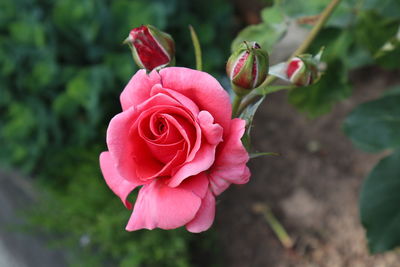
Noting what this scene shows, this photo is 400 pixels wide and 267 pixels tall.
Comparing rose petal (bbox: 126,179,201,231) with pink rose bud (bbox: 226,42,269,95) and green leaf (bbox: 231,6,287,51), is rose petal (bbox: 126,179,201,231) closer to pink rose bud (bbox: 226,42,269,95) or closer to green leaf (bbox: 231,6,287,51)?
pink rose bud (bbox: 226,42,269,95)

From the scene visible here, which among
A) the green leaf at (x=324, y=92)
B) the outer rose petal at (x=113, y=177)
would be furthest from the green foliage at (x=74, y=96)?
the outer rose petal at (x=113, y=177)

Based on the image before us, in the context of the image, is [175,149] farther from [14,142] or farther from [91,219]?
[14,142]

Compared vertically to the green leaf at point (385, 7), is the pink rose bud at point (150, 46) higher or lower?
higher

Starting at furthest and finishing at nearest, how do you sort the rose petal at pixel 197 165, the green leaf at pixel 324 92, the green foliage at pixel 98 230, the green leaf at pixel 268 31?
the green foliage at pixel 98 230 < the green leaf at pixel 324 92 < the green leaf at pixel 268 31 < the rose petal at pixel 197 165

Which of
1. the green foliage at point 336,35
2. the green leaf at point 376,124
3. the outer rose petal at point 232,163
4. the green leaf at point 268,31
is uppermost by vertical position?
the outer rose petal at point 232,163

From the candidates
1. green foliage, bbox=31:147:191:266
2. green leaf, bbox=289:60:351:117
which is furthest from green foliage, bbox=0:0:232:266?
green leaf, bbox=289:60:351:117

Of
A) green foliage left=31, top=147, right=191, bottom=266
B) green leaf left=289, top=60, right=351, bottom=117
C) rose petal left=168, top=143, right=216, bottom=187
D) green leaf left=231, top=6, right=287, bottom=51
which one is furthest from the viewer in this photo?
green foliage left=31, top=147, right=191, bottom=266

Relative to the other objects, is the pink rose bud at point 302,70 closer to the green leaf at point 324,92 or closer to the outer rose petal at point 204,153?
the outer rose petal at point 204,153
